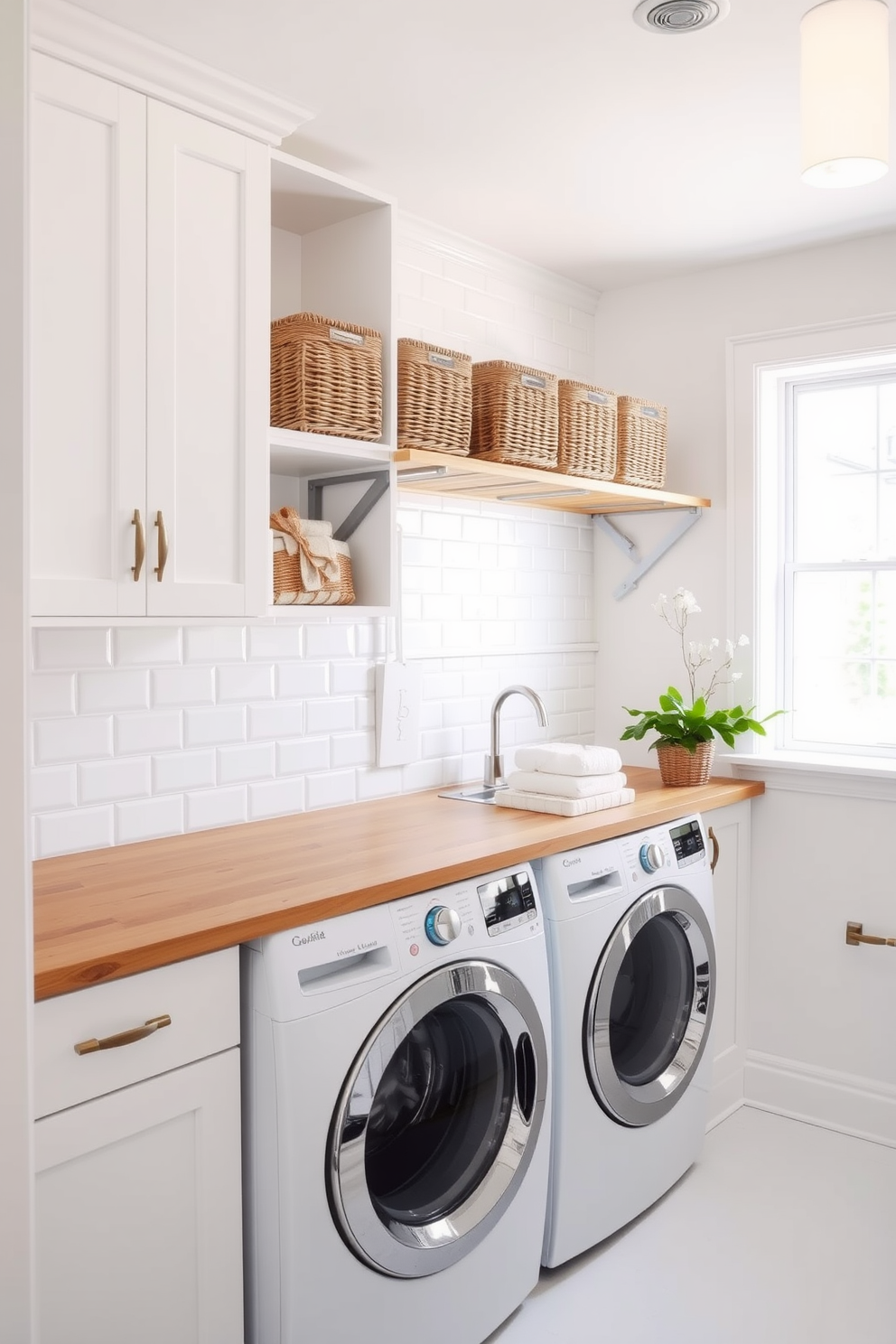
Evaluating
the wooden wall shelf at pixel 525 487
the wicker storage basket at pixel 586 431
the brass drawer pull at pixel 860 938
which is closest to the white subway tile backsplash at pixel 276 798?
the wooden wall shelf at pixel 525 487

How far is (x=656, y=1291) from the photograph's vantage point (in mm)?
2246

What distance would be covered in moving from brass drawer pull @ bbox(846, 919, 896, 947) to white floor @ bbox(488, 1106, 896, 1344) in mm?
548

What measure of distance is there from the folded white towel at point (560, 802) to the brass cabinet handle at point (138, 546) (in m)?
1.16

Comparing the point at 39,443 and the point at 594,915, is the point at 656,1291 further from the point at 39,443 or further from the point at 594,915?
the point at 39,443

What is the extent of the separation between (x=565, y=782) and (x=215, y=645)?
0.90 metres

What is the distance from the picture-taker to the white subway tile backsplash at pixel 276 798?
250 centimetres

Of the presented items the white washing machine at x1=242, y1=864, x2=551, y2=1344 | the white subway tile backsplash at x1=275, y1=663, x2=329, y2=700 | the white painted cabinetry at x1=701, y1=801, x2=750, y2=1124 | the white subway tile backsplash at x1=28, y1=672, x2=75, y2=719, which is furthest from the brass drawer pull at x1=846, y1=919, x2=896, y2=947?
the white subway tile backsplash at x1=28, y1=672, x2=75, y2=719

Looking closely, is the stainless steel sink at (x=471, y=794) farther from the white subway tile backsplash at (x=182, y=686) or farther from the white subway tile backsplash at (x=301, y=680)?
the white subway tile backsplash at (x=182, y=686)

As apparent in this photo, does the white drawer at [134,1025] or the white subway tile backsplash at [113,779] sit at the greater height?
the white subway tile backsplash at [113,779]

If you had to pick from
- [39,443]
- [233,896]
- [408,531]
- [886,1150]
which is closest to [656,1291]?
[886,1150]

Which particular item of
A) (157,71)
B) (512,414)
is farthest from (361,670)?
(157,71)

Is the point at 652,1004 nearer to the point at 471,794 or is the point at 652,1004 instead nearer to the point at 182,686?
the point at 471,794

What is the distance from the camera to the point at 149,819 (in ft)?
7.45

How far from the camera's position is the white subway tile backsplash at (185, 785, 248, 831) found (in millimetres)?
2362
